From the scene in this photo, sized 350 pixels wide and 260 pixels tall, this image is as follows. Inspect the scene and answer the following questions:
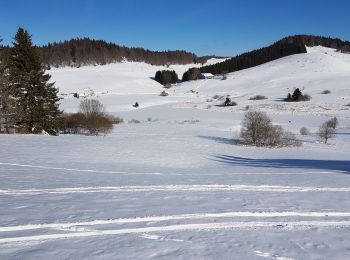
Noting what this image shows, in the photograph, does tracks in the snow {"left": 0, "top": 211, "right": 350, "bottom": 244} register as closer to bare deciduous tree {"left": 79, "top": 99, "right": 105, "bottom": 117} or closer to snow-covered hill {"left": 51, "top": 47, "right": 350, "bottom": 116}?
bare deciduous tree {"left": 79, "top": 99, "right": 105, "bottom": 117}

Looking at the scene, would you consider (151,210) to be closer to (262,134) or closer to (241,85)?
(262,134)

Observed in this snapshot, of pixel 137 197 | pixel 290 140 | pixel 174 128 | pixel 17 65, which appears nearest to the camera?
pixel 137 197

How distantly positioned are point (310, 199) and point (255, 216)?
11.4ft

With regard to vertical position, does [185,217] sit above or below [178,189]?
above

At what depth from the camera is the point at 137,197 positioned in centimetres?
1164

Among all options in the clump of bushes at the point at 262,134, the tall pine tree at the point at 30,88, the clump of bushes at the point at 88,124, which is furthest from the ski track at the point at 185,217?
the clump of bushes at the point at 88,124

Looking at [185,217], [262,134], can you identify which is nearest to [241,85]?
[262,134]

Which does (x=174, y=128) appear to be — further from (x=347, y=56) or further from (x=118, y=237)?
(x=347, y=56)

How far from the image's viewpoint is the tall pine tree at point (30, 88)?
34.9m

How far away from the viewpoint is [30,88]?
35.7 meters

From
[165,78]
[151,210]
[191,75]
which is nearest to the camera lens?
[151,210]

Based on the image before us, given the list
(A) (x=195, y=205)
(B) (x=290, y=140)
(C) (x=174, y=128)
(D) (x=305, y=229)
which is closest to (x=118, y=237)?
(A) (x=195, y=205)

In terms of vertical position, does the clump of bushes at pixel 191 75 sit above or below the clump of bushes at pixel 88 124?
above

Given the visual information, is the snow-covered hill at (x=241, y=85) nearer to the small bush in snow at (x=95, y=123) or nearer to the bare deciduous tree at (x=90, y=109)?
the bare deciduous tree at (x=90, y=109)
